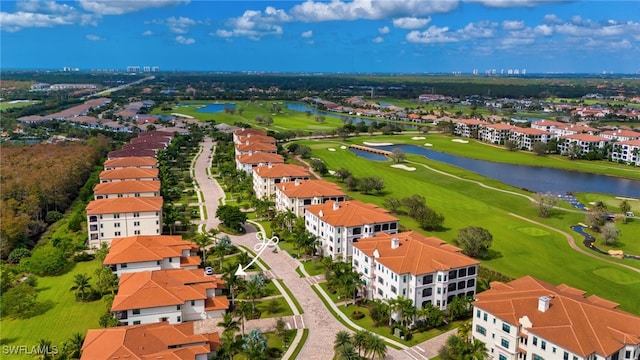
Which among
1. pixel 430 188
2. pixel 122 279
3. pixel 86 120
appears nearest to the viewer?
pixel 122 279

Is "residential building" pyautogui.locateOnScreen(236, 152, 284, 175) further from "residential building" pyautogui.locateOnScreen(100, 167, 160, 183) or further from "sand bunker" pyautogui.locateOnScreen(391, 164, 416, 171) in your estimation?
"sand bunker" pyautogui.locateOnScreen(391, 164, 416, 171)

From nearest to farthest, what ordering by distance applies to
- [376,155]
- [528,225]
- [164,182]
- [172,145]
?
[528,225] → [164,182] → [172,145] → [376,155]

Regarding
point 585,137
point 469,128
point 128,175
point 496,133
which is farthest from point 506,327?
point 469,128

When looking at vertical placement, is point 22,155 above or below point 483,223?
above

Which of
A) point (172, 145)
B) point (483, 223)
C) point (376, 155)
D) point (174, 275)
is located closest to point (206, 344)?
point (174, 275)

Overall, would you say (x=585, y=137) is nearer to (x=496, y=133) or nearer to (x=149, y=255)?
(x=496, y=133)

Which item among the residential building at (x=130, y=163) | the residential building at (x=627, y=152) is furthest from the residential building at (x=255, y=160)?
the residential building at (x=627, y=152)

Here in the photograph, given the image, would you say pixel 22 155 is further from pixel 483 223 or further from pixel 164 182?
pixel 483 223
